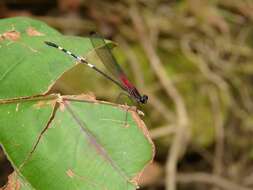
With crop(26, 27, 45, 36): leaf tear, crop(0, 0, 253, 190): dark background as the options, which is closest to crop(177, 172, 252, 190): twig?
crop(0, 0, 253, 190): dark background

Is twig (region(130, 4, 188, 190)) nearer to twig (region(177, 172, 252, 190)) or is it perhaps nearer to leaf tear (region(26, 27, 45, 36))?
twig (region(177, 172, 252, 190))

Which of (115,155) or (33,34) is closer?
(115,155)

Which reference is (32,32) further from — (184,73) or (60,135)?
(184,73)

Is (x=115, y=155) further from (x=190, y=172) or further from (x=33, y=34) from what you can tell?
(x=190, y=172)

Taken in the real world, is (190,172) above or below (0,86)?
below

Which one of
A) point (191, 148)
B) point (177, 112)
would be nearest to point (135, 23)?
point (177, 112)

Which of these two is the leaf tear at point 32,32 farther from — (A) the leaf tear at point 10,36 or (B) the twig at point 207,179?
(B) the twig at point 207,179
